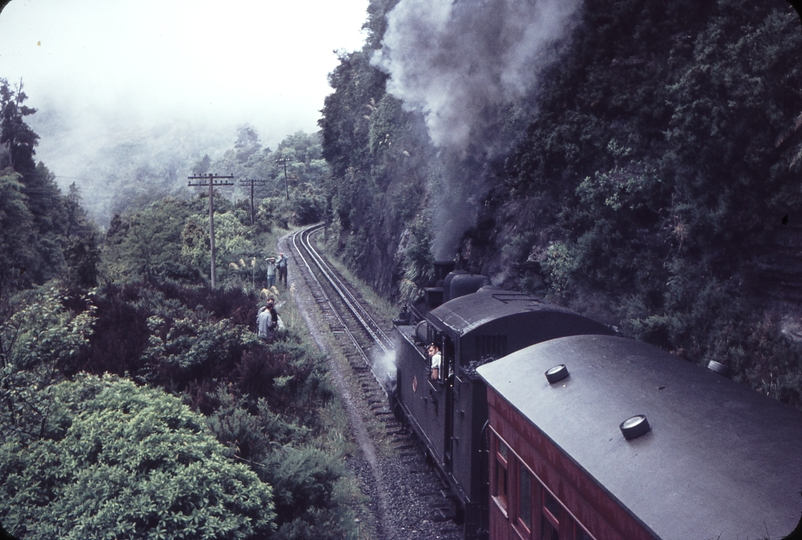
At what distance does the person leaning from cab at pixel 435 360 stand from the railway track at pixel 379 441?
1.94 meters

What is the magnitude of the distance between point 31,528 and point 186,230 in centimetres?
2274

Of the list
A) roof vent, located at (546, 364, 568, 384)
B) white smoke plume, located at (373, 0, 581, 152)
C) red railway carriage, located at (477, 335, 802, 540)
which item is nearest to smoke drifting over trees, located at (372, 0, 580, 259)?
white smoke plume, located at (373, 0, 581, 152)

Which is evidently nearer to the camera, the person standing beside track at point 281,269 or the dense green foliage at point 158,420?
the dense green foliage at point 158,420

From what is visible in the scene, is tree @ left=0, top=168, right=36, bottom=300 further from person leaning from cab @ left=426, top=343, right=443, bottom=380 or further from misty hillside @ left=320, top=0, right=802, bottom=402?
person leaning from cab @ left=426, top=343, right=443, bottom=380

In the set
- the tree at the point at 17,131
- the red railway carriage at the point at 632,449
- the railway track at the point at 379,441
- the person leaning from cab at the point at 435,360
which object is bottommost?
the railway track at the point at 379,441

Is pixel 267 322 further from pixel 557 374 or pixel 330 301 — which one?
pixel 330 301

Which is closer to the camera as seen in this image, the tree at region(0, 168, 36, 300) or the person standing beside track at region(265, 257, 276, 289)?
the tree at region(0, 168, 36, 300)

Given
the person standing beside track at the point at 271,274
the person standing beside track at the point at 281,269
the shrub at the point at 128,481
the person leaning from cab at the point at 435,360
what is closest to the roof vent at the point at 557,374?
the person leaning from cab at the point at 435,360

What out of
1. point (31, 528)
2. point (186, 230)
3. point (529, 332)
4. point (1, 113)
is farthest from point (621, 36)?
point (1, 113)

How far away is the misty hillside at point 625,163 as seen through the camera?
368 inches

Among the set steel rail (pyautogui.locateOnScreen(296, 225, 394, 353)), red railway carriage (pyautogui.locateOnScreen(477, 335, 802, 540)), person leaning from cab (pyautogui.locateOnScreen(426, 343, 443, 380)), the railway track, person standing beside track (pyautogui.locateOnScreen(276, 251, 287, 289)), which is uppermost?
red railway carriage (pyautogui.locateOnScreen(477, 335, 802, 540))

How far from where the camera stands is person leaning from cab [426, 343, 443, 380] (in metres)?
8.24

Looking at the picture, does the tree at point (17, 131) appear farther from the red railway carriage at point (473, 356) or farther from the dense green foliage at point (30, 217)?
the red railway carriage at point (473, 356)

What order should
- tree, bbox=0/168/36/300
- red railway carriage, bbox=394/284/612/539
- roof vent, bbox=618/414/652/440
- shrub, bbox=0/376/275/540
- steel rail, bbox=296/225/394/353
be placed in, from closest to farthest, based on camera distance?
1. roof vent, bbox=618/414/652/440
2. shrub, bbox=0/376/275/540
3. red railway carriage, bbox=394/284/612/539
4. steel rail, bbox=296/225/394/353
5. tree, bbox=0/168/36/300
